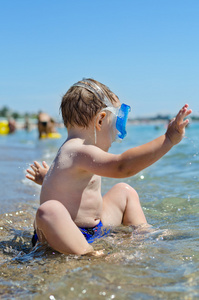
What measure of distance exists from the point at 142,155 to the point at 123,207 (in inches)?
31.3

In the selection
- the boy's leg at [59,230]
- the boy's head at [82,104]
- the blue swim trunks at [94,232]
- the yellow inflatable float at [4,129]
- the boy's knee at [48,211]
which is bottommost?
the yellow inflatable float at [4,129]

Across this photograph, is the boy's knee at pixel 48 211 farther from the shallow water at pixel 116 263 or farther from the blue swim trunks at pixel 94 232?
the blue swim trunks at pixel 94 232

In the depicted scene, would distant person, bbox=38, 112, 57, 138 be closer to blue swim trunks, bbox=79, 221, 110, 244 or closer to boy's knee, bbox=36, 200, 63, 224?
blue swim trunks, bbox=79, 221, 110, 244

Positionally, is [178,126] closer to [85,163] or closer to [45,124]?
[85,163]

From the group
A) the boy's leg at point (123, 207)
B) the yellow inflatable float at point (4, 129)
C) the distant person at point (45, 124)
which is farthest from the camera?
the yellow inflatable float at point (4, 129)

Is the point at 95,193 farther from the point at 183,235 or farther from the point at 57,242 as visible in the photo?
the point at 183,235

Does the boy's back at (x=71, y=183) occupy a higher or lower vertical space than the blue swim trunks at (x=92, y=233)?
higher

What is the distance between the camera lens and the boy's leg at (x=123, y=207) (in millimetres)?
2715

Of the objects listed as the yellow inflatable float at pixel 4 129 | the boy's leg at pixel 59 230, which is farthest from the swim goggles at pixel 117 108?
the yellow inflatable float at pixel 4 129

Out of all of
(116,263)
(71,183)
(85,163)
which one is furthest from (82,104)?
(116,263)

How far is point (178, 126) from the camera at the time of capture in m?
2.07

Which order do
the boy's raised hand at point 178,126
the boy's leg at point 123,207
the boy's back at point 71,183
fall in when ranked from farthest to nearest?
1. the boy's leg at point 123,207
2. the boy's back at point 71,183
3. the boy's raised hand at point 178,126

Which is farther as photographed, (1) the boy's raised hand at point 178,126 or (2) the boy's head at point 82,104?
(2) the boy's head at point 82,104

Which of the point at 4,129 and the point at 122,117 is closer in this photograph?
the point at 122,117
